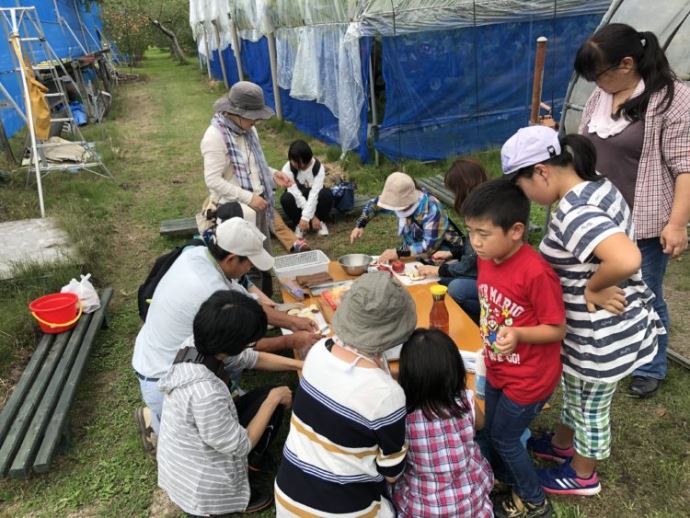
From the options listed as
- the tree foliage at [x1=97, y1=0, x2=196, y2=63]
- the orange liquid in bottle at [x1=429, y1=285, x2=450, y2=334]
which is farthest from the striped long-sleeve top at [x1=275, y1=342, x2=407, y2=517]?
the tree foliage at [x1=97, y1=0, x2=196, y2=63]

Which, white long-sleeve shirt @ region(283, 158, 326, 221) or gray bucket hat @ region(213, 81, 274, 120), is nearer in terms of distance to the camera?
gray bucket hat @ region(213, 81, 274, 120)

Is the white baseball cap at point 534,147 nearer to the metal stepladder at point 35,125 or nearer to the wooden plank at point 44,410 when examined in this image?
the wooden plank at point 44,410

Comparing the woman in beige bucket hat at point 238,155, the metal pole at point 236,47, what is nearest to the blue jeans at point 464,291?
the woman in beige bucket hat at point 238,155

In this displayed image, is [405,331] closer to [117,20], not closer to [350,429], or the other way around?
[350,429]

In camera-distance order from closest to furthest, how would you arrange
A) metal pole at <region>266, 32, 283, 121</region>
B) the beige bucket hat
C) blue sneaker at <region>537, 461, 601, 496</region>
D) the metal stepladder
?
blue sneaker at <region>537, 461, 601, 496</region> < the beige bucket hat < the metal stepladder < metal pole at <region>266, 32, 283, 121</region>

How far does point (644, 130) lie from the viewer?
2338mm

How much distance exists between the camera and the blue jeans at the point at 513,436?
205 cm

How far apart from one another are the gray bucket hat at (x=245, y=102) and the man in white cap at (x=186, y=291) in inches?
57.3

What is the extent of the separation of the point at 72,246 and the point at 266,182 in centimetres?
227

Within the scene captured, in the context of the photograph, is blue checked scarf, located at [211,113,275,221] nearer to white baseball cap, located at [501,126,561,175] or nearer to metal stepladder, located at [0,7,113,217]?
white baseball cap, located at [501,126,561,175]

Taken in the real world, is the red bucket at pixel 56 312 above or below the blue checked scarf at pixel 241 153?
below

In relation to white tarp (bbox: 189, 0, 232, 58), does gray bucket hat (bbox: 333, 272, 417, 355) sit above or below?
below

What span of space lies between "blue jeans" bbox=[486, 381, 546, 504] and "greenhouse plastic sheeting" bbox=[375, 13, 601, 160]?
576cm

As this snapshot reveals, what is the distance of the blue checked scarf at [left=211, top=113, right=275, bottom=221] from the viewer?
3.85m
